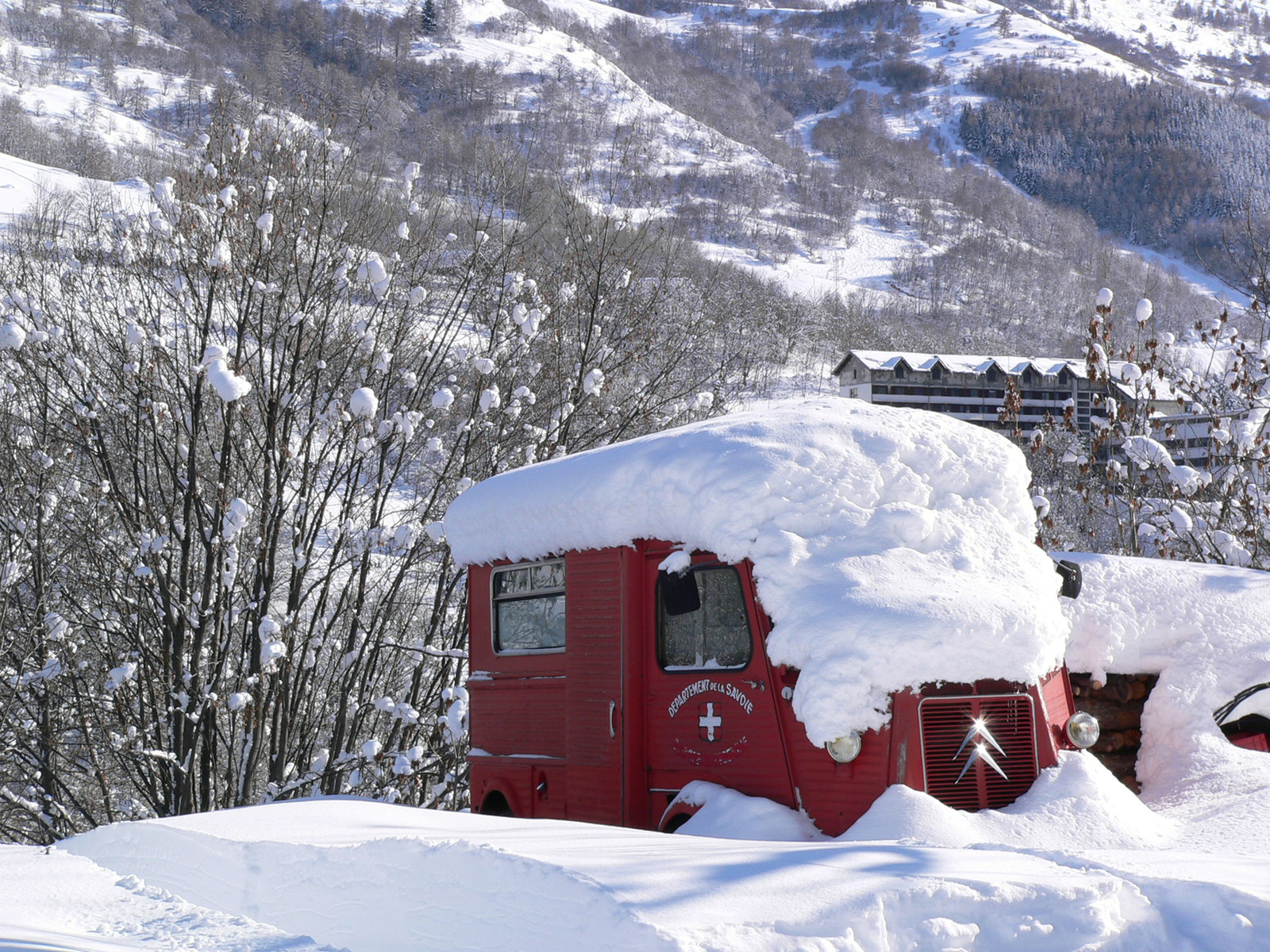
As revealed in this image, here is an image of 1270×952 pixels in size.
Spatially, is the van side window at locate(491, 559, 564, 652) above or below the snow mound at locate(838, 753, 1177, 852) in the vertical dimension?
below

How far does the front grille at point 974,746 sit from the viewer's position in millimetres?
5914

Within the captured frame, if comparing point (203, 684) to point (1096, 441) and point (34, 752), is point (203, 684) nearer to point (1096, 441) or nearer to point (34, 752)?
point (34, 752)

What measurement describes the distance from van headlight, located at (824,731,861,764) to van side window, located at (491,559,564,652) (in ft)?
7.59

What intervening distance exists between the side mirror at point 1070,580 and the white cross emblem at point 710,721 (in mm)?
2329

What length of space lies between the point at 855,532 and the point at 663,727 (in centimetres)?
164

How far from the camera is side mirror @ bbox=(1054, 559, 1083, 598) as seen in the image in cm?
709

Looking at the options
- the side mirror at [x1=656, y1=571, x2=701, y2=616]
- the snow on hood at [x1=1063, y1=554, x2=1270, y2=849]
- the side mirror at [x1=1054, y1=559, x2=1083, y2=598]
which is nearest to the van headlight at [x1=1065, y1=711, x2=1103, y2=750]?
the side mirror at [x1=1054, y1=559, x2=1083, y2=598]

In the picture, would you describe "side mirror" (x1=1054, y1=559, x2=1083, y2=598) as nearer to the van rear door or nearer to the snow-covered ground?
the snow-covered ground

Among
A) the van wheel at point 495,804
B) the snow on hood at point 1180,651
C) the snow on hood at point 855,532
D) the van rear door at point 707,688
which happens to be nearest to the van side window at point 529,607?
the snow on hood at point 855,532

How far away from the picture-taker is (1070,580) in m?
7.11

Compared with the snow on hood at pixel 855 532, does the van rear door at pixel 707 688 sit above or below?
below

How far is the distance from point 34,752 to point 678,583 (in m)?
9.47

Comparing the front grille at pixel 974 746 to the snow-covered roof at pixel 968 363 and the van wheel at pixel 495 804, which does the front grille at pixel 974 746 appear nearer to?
the van wheel at pixel 495 804

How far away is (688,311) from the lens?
1683cm
